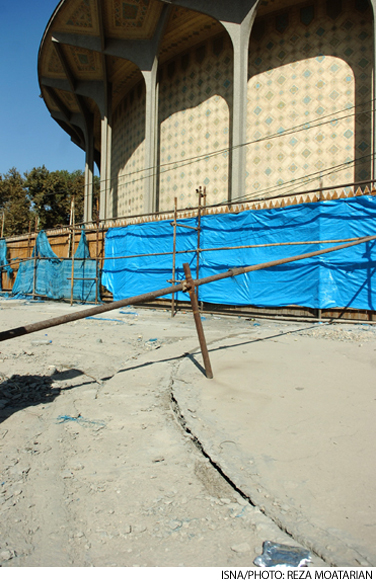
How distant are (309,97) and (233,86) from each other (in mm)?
2555

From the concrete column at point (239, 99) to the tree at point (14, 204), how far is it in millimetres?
22116

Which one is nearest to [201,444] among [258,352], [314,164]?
[258,352]

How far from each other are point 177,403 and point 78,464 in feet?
3.17

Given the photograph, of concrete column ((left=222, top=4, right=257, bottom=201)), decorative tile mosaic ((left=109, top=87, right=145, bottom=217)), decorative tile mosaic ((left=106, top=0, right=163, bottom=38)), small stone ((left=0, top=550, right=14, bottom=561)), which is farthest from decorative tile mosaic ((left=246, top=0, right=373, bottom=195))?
small stone ((left=0, top=550, right=14, bottom=561))

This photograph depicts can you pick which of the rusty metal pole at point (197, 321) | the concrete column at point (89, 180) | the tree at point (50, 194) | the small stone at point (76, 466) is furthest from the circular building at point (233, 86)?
the tree at point (50, 194)

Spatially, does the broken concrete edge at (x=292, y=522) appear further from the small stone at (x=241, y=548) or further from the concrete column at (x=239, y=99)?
the concrete column at (x=239, y=99)

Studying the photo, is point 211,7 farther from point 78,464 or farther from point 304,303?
point 78,464

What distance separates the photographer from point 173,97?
14.7 m

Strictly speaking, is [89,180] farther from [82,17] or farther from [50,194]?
[50,194]

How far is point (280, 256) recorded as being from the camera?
8.38 metres

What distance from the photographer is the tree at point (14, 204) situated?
30.6 metres

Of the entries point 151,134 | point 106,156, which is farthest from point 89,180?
point 151,134

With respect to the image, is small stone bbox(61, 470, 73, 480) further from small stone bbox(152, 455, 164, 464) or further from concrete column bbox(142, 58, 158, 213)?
concrete column bbox(142, 58, 158, 213)

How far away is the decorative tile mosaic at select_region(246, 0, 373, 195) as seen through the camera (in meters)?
10.7
